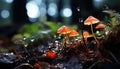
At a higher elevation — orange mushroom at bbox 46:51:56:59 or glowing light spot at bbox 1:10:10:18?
orange mushroom at bbox 46:51:56:59

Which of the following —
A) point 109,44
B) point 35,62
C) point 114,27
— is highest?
point 114,27

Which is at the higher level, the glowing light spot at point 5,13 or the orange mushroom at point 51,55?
the orange mushroom at point 51,55

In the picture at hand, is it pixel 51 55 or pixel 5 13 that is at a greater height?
pixel 51 55

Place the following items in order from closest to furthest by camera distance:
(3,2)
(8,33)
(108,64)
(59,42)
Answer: (108,64)
(59,42)
(8,33)
(3,2)

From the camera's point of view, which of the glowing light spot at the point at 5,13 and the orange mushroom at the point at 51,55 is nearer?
the orange mushroom at the point at 51,55

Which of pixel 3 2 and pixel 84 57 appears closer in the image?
pixel 84 57

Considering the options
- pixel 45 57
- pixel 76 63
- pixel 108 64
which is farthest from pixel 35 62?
pixel 108 64

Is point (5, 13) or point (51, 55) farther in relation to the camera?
point (5, 13)

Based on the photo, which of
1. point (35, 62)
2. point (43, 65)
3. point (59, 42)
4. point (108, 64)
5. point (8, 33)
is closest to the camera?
point (108, 64)

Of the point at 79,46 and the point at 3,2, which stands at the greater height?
the point at 79,46

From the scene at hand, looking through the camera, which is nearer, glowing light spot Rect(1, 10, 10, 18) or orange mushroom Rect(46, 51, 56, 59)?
orange mushroom Rect(46, 51, 56, 59)

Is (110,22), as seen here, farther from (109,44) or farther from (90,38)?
(90,38)
